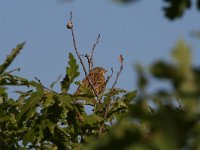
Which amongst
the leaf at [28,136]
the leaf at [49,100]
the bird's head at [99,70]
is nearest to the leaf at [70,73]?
the leaf at [49,100]

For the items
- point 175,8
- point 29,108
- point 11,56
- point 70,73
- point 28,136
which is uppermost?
point 11,56

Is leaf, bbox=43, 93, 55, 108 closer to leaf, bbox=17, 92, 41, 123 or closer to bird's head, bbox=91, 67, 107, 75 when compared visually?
leaf, bbox=17, 92, 41, 123

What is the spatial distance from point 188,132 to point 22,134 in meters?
3.89

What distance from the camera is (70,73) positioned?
4.81 meters

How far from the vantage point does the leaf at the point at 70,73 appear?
4770 millimetres

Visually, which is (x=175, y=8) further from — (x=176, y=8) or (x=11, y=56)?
(x=11, y=56)

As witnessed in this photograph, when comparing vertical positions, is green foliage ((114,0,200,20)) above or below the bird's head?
below

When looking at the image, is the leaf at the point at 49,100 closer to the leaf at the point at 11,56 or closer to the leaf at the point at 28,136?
the leaf at the point at 28,136

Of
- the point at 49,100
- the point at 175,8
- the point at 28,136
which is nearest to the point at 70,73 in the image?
the point at 49,100

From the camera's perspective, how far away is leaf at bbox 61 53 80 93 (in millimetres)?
4770

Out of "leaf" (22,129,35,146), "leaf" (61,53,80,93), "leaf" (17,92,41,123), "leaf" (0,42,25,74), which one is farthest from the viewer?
"leaf" (61,53,80,93)

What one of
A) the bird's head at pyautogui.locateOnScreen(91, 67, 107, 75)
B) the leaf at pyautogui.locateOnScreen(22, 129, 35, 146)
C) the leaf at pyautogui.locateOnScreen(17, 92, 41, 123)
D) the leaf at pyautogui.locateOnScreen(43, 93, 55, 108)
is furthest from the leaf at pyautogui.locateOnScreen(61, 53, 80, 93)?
the bird's head at pyautogui.locateOnScreen(91, 67, 107, 75)

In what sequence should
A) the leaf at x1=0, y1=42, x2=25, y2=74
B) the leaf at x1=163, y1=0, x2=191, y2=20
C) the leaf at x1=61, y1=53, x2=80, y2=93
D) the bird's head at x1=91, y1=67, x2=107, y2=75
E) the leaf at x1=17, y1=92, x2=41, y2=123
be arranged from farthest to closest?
the bird's head at x1=91, y1=67, x2=107, y2=75 < the leaf at x1=61, y1=53, x2=80, y2=93 < the leaf at x1=17, y1=92, x2=41, y2=123 < the leaf at x1=0, y1=42, x2=25, y2=74 < the leaf at x1=163, y1=0, x2=191, y2=20

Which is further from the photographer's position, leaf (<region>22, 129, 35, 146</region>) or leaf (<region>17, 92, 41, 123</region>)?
leaf (<region>22, 129, 35, 146</region>)
